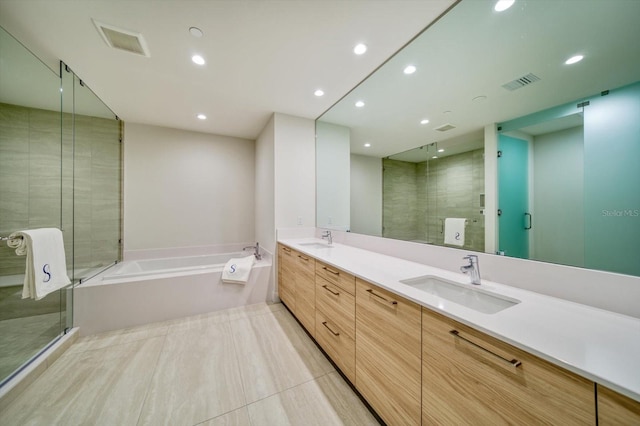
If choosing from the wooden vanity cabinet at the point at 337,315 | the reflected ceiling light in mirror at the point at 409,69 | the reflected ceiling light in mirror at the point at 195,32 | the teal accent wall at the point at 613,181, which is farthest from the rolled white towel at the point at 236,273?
the teal accent wall at the point at 613,181

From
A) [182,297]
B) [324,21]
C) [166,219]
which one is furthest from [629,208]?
[166,219]

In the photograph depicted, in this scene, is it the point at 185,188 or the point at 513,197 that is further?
the point at 185,188

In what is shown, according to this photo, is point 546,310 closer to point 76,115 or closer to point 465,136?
point 465,136

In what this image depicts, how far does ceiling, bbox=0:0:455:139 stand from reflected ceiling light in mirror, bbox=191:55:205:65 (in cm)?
5

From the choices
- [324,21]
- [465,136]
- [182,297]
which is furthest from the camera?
[182,297]

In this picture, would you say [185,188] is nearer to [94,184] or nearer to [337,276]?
[94,184]

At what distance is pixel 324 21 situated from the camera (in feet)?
4.87

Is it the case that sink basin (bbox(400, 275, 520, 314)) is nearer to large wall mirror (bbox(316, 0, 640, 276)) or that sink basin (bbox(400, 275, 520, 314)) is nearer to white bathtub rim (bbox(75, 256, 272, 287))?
large wall mirror (bbox(316, 0, 640, 276))

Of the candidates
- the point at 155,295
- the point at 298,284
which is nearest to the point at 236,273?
the point at 155,295

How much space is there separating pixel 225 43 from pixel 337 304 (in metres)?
2.19

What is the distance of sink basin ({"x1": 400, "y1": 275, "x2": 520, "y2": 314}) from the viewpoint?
1.07 m

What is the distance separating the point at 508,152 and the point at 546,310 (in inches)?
37.5

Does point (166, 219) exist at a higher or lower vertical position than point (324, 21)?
lower

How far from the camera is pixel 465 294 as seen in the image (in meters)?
1.22
